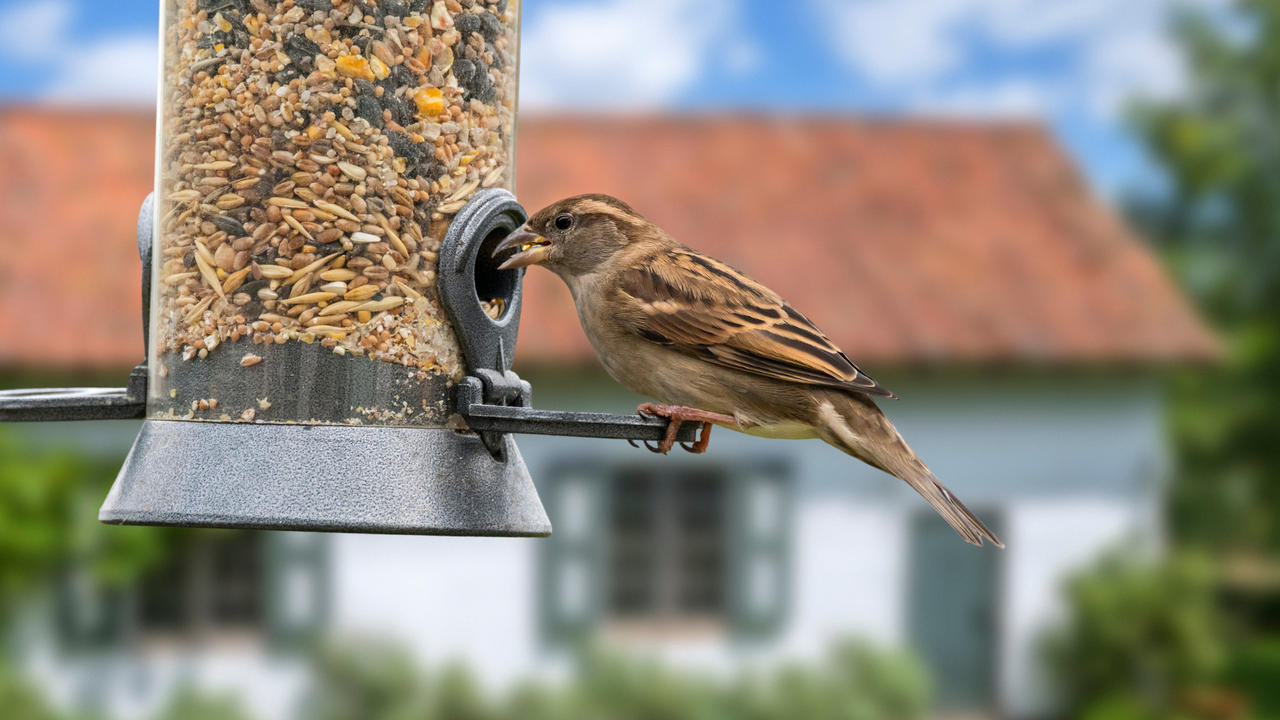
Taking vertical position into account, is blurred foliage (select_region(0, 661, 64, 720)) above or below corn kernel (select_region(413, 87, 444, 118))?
below

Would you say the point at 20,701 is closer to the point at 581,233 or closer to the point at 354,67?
the point at 581,233

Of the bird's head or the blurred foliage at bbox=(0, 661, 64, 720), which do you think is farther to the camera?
the blurred foliage at bbox=(0, 661, 64, 720)

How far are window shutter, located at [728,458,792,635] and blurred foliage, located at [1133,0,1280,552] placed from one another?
1252 centimetres

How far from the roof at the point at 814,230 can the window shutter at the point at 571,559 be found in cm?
155

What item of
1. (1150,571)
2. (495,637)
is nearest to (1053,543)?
(1150,571)

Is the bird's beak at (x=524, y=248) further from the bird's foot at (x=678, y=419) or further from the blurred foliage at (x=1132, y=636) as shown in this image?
the blurred foliage at (x=1132, y=636)

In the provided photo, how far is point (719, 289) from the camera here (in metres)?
4.47

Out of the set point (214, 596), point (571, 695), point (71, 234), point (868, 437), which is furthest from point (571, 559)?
point (868, 437)

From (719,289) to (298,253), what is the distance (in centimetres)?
136

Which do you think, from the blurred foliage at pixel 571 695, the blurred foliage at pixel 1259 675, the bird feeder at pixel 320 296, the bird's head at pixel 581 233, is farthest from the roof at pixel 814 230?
the bird feeder at pixel 320 296

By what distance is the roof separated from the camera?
45.8ft

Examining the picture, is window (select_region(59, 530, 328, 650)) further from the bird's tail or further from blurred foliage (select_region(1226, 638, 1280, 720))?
blurred foliage (select_region(1226, 638, 1280, 720))

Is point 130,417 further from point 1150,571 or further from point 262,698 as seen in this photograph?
point 1150,571

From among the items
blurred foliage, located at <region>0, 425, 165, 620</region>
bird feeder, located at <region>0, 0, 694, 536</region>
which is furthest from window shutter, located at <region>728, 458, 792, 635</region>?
bird feeder, located at <region>0, 0, 694, 536</region>
